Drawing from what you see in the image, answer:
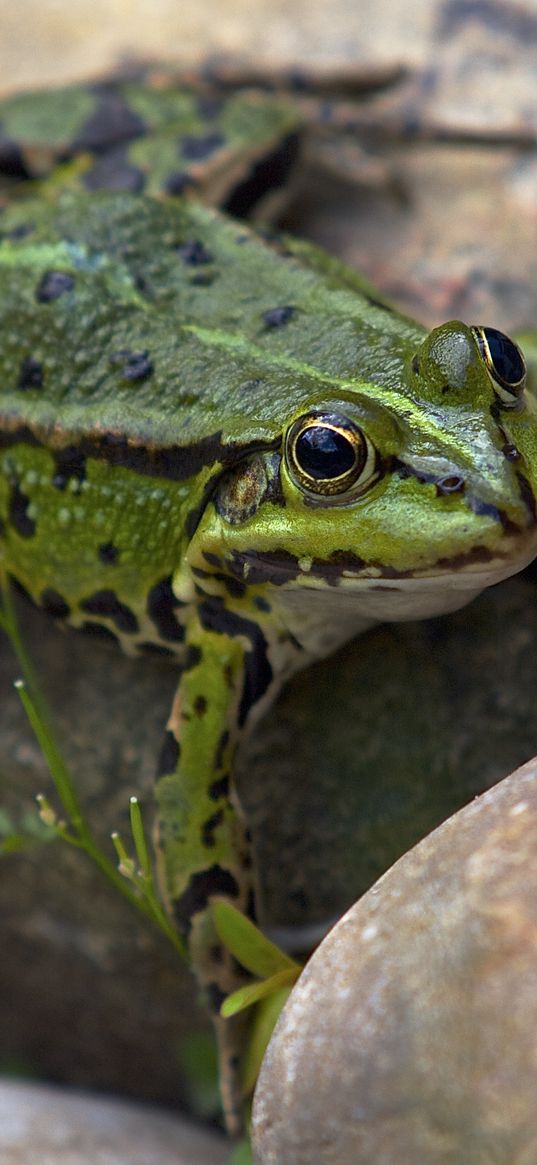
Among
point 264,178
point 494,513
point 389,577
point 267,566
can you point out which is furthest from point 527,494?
point 264,178

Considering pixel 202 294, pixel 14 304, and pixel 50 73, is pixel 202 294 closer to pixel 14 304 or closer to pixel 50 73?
pixel 14 304

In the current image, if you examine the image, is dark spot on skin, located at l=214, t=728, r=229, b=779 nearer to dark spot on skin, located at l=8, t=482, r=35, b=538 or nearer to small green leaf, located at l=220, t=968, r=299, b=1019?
small green leaf, located at l=220, t=968, r=299, b=1019

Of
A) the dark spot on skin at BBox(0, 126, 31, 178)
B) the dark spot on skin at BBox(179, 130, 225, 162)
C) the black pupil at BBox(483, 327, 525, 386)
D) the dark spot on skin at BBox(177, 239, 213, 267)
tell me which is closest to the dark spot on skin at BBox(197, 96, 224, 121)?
the dark spot on skin at BBox(179, 130, 225, 162)

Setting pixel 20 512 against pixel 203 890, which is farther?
pixel 20 512

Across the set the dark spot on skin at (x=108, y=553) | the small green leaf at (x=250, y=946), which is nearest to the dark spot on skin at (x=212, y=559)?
the dark spot on skin at (x=108, y=553)

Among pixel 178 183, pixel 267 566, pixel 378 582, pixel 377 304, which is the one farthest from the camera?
pixel 178 183

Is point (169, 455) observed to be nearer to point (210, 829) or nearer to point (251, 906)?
point (210, 829)
